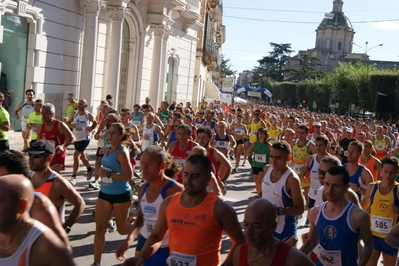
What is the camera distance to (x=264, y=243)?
3.41 m

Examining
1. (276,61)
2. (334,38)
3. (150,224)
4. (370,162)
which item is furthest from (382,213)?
(334,38)

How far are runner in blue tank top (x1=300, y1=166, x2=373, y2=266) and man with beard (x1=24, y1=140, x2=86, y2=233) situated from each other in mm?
1937

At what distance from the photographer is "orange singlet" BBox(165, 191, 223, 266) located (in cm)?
428

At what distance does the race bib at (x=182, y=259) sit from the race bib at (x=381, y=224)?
11.0ft

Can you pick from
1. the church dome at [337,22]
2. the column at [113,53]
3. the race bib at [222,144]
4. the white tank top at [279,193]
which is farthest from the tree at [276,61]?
the white tank top at [279,193]

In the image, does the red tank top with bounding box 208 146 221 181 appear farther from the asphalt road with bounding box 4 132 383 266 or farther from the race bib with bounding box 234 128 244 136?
the race bib with bounding box 234 128 244 136

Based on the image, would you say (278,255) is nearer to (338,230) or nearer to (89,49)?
(338,230)

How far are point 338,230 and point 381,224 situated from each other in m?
2.24

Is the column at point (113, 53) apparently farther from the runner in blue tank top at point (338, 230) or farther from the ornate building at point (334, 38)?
the ornate building at point (334, 38)

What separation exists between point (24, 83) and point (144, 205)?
42.0 ft

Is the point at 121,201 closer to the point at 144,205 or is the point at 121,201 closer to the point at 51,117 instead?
the point at 144,205

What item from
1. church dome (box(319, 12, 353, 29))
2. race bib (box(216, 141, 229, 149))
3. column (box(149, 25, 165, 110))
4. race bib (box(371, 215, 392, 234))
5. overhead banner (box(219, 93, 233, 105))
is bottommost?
race bib (box(371, 215, 392, 234))

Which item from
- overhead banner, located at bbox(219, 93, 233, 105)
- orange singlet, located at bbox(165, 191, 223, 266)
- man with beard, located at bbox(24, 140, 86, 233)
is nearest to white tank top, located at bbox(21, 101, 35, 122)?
man with beard, located at bbox(24, 140, 86, 233)

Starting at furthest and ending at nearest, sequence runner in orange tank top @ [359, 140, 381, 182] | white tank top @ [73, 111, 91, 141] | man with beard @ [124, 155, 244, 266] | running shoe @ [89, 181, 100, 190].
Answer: white tank top @ [73, 111, 91, 141]
running shoe @ [89, 181, 100, 190]
runner in orange tank top @ [359, 140, 381, 182]
man with beard @ [124, 155, 244, 266]
